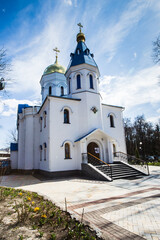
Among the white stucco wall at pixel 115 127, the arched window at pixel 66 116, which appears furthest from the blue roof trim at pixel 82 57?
the arched window at pixel 66 116

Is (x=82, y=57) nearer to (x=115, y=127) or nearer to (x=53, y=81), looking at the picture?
(x=53, y=81)

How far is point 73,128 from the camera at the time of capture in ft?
45.0

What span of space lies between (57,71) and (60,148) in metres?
12.3

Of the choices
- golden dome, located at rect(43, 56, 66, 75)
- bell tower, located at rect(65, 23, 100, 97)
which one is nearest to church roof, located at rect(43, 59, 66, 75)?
golden dome, located at rect(43, 56, 66, 75)

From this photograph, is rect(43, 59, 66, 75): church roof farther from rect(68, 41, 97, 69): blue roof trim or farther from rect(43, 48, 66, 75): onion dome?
rect(68, 41, 97, 69): blue roof trim

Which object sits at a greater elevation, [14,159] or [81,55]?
[81,55]

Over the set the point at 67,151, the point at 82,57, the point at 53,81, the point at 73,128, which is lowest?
the point at 67,151

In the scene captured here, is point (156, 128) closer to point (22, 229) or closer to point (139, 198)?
point (139, 198)

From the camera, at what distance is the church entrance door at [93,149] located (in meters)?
14.2

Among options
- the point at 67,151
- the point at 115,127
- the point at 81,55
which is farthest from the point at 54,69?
the point at 67,151

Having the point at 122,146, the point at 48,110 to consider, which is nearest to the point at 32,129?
the point at 48,110

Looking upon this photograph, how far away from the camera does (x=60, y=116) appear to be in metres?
13.4

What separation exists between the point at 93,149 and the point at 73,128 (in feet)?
9.35

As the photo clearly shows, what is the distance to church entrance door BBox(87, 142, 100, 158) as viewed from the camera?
46.8 ft
